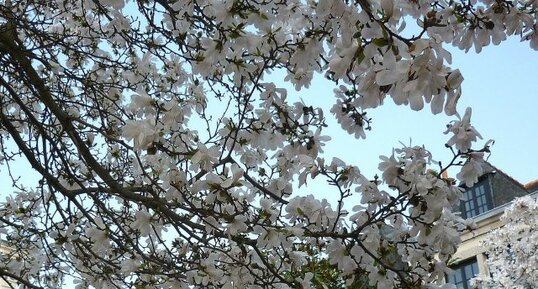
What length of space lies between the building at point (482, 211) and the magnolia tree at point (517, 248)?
710 centimetres

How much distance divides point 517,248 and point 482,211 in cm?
1057

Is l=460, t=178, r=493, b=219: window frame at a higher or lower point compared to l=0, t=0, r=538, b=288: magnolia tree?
higher

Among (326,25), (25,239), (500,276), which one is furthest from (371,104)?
(500,276)

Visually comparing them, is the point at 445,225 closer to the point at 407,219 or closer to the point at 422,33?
the point at 407,219

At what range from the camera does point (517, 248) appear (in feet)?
37.2

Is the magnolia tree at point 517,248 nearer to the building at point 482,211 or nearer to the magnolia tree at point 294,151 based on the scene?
the building at point 482,211

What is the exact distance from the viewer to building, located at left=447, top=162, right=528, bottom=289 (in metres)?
19.9

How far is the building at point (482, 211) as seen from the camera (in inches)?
783

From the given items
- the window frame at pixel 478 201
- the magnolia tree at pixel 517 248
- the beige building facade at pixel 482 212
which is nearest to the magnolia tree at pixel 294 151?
the magnolia tree at pixel 517 248

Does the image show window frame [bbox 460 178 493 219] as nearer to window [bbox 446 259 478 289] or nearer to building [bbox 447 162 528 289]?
building [bbox 447 162 528 289]

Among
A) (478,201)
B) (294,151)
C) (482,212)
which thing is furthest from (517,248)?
(478,201)

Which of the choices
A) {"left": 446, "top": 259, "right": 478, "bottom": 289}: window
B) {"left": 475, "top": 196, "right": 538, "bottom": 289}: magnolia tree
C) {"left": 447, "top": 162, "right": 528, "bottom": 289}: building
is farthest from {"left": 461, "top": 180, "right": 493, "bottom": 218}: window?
{"left": 475, "top": 196, "right": 538, "bottom": 289}: magnolia tree

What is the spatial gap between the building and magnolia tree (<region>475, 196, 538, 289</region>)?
710cm

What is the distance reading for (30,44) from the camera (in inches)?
197
